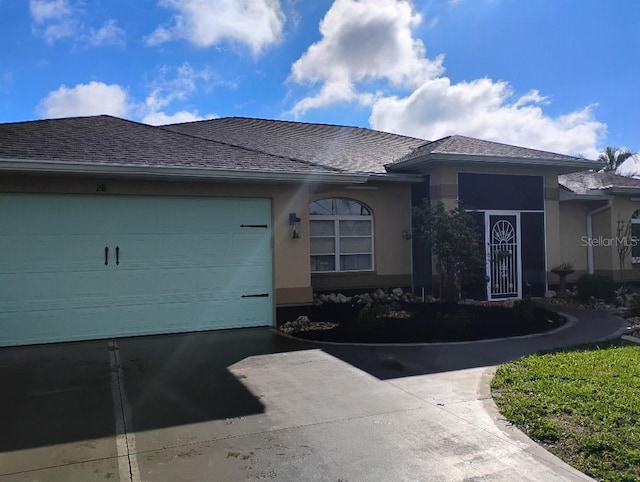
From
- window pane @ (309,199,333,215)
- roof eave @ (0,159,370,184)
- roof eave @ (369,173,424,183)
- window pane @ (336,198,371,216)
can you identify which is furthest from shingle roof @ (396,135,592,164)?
roof eave @ (0,159,370,184)

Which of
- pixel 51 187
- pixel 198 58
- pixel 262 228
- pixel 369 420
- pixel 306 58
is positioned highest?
pixel 306 58

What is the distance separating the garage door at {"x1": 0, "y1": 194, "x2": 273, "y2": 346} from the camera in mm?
7824

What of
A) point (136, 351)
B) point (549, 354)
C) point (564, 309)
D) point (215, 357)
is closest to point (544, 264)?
point (564, 309)

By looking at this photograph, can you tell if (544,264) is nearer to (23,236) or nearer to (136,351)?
(136,351)

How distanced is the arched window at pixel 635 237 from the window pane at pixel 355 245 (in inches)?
336

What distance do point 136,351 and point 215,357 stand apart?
4.30 ft

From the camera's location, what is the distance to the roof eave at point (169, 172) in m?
7.22

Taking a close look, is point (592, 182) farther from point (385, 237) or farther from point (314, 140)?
point (314, 140)

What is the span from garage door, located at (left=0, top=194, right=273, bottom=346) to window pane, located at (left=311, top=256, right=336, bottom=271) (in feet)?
9.43

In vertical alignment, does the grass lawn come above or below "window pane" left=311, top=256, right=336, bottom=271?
below

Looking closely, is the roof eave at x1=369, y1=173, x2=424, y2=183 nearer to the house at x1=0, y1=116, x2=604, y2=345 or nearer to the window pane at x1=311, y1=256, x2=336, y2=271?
the house at x1=0, y1=116, x2=604, y2=345

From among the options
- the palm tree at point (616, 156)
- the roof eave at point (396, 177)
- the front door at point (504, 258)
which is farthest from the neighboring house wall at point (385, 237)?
the palm tree at point (616, 156)

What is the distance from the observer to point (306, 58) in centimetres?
1470

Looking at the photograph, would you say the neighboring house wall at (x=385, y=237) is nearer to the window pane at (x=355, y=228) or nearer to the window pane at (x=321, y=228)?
the window pane at (x=355, y=228)
